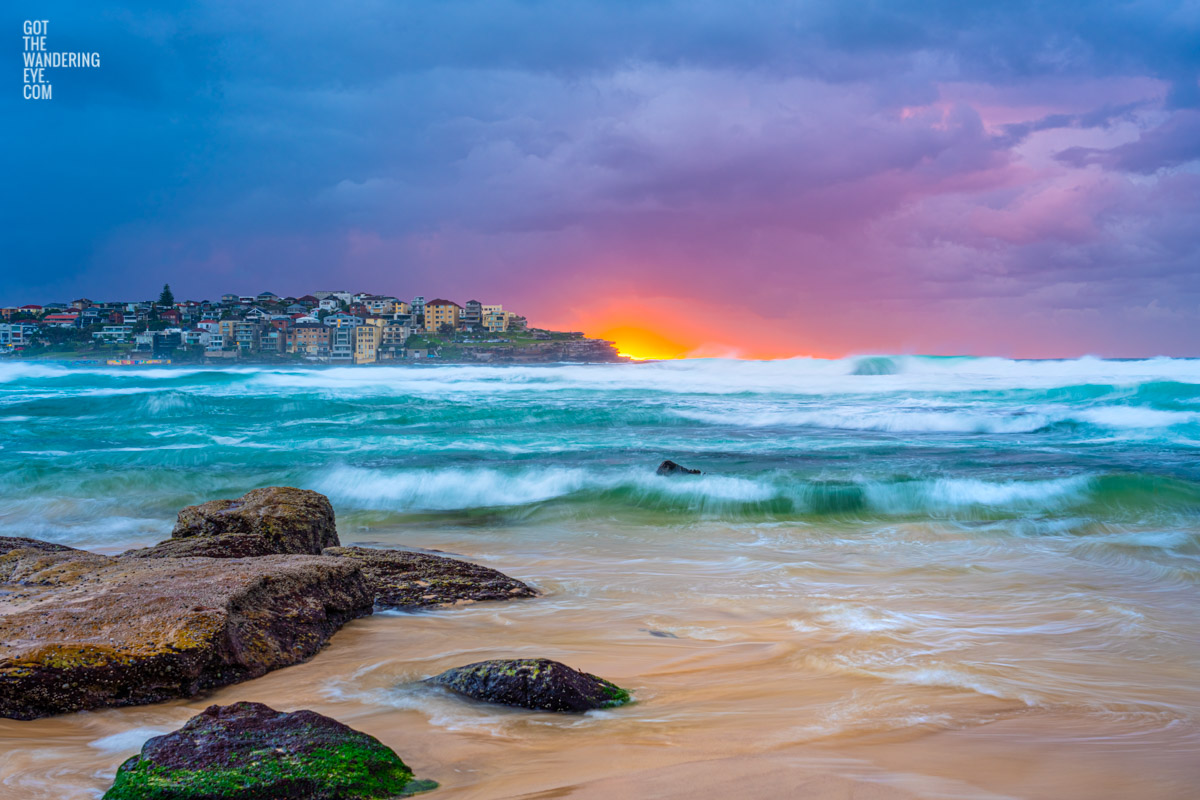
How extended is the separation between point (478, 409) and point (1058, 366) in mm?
37497

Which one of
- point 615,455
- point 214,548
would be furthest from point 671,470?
point 214,548

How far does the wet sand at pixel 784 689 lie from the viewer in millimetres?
2779

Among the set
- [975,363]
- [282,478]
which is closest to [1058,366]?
[975,363]

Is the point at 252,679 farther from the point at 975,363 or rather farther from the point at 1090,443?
the point at 975,363

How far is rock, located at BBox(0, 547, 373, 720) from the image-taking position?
3.36 m

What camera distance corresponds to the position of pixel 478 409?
25328 mm

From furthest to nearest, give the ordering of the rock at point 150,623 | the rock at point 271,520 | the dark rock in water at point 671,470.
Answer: the dark rock in water at point 671,470 → the rock at point 271,520 → the rock at point 150,623

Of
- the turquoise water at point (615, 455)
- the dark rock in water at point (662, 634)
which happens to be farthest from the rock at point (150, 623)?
the turquoise water at point (615, 455)

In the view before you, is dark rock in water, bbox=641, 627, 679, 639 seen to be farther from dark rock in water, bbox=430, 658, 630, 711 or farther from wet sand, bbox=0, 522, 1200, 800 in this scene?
dark rock in water, bbox=430, 658, 630, 711

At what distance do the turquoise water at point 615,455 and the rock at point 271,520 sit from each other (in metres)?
3.33

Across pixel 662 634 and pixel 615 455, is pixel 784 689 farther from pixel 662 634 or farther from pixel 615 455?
pixel 615 455

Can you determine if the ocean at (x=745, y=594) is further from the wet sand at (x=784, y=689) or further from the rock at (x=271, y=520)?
the rock at (x=271, y=520)

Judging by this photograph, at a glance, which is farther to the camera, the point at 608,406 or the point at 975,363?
the point at 975,363

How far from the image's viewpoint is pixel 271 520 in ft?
20.5
